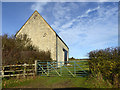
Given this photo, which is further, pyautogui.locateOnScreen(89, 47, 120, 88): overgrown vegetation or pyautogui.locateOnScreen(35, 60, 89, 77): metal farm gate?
pyautogui.locateOnScreen(35, 60, 89, 77): metal farm gate

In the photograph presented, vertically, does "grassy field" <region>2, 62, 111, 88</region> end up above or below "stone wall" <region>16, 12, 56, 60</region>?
below

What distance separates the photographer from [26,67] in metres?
9.76

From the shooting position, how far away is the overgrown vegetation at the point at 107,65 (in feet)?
22.5

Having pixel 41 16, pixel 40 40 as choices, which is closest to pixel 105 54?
pixel 40 40

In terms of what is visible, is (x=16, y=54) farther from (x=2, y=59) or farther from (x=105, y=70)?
(x=105, y=70)

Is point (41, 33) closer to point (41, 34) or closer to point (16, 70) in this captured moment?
point (41, 34)

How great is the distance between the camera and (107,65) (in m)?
7.27

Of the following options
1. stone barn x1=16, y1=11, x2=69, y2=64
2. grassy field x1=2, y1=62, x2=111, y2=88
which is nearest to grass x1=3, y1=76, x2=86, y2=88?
grassy field x1=2, y1=62, x2=111, y2=88

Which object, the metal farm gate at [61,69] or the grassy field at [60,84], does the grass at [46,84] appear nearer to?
the grassy field at [60,84]

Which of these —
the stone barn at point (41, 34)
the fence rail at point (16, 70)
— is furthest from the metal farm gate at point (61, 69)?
the stone barn at point (41, 34)

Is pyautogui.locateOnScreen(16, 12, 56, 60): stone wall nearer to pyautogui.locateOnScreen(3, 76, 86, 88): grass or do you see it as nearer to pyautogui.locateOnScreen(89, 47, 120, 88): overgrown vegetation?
pyautogui.locateOnScreen(3, 76, 86, 88): grass

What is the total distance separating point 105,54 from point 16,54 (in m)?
8.02

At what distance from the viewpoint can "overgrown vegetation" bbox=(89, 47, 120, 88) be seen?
6843mm

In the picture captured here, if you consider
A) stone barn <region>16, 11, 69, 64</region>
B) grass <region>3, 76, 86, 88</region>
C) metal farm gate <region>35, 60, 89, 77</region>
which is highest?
stone barn <region>16, 11, 69, 64</region>
